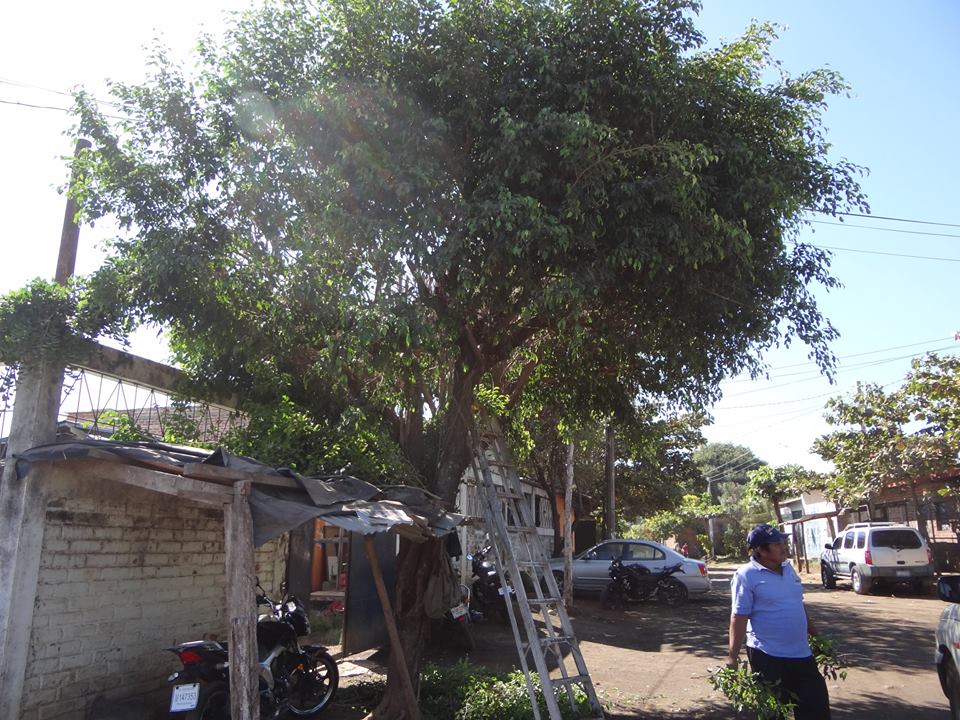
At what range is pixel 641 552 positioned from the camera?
60.6 feet

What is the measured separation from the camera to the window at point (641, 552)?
18.2m

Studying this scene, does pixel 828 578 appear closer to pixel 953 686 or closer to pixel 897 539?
pixel 897 539

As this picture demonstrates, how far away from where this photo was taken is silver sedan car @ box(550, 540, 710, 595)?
18078 millimetres

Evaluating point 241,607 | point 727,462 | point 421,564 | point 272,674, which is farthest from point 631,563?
point 727,462

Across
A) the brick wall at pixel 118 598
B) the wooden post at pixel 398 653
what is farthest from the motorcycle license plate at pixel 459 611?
the brick wall at pixel 118 598

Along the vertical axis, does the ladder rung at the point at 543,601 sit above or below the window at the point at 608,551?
below

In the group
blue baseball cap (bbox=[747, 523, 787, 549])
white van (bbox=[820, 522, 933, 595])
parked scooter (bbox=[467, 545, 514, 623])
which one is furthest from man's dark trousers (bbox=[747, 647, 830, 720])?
white van (bbox=[820, 522, 933, 595])

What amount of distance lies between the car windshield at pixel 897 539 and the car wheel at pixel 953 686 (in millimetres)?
15290

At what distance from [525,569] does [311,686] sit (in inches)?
101

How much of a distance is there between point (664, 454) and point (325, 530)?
687 inches

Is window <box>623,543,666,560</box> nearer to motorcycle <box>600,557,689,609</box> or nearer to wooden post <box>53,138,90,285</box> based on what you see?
motorcycle <box>600,557,689,609</box>

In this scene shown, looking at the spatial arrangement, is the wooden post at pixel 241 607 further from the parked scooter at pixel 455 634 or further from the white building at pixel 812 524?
the white building at pixel 812 524

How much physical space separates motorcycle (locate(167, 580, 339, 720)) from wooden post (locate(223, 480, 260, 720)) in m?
1.06

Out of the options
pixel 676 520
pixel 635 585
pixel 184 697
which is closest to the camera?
pixel 184 697
